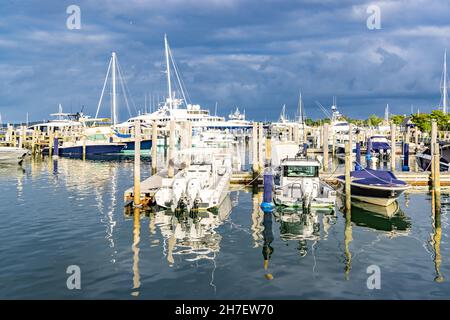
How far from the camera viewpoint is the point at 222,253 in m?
17.8

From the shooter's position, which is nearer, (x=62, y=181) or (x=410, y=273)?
(x=410, y=273)

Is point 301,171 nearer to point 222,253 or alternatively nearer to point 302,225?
point 302,225

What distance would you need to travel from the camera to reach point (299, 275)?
15258mm

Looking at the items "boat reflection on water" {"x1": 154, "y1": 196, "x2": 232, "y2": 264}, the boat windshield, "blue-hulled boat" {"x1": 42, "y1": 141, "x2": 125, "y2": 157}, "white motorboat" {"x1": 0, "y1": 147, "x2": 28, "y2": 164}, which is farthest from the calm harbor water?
"blue-hulled boat" {"x1": 42, "y1": 141, "x2": 125, "y2": 157}

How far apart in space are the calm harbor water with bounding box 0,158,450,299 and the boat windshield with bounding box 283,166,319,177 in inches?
117

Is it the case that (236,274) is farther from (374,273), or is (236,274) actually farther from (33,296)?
(33,296)

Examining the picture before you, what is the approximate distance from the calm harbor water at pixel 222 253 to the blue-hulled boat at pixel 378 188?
4.01 ft

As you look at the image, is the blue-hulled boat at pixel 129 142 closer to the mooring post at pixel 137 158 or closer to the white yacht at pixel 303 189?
the mooring post at pixel 137 158

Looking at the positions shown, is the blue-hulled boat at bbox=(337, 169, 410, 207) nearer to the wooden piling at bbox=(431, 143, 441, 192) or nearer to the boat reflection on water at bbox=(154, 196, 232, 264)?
the wooden piling at bbox=(431, 143, 441, 192)

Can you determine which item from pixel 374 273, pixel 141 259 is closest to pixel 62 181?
pixel 141 259

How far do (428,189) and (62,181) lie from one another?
30.6 meters

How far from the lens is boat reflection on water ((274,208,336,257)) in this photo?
20031mm

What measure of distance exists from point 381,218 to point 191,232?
34.8ft

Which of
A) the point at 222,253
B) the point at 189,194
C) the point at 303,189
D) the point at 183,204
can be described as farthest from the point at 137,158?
the point at 222,253
